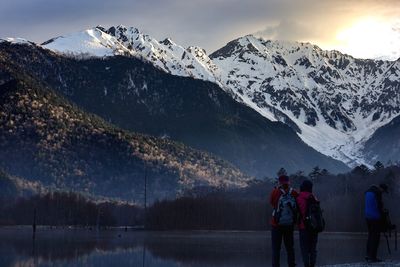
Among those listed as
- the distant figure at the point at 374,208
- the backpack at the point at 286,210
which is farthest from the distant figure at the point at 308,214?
the distant figure at the point at 374,208

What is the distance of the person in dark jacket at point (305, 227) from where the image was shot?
1464 inches

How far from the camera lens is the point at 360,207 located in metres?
186

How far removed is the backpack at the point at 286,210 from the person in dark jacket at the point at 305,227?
485 mm

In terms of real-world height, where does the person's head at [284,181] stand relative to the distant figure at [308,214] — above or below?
above

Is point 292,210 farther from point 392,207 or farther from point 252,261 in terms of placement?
point 392,207

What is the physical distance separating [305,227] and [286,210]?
148 centimetres

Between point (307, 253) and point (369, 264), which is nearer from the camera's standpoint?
point (307, 253)

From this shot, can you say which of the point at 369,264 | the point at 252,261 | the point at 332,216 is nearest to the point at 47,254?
the point at 252,261

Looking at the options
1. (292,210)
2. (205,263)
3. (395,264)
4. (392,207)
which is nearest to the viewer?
(292,210)

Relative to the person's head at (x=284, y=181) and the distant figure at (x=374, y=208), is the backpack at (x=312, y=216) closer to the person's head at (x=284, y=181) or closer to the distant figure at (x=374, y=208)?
the person's head at (x=284, y=181)

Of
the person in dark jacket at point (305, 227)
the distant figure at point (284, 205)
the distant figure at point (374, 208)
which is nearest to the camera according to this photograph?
the distant figure at point (284, 205)

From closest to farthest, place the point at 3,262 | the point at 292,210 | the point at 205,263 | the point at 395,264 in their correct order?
the point at 292,210 → the point at 395,264 → the point at 3,262 → the point at 205,263

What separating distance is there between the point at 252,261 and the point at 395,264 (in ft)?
79.9

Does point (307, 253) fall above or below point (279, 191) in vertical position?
below
